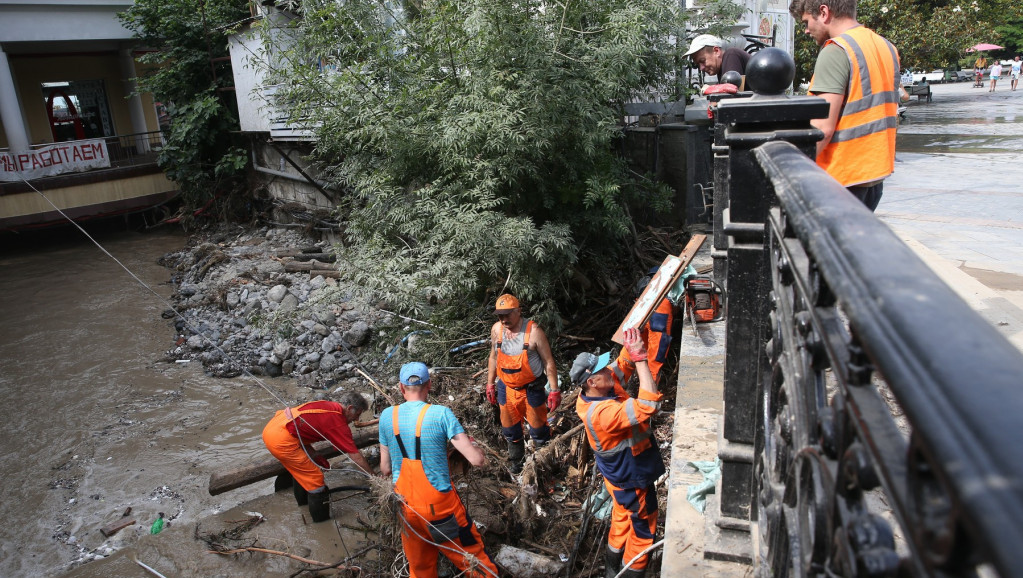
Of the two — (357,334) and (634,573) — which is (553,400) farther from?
(357,334)

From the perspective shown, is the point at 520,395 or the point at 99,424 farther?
the point at 99,424

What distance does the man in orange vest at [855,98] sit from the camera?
9.33 feet

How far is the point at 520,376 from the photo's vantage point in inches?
255

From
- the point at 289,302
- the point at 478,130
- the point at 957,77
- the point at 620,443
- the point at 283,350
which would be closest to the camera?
the point at 620,443

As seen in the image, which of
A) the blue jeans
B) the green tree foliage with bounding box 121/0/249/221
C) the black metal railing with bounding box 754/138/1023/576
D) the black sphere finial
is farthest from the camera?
the green tree foliage with bounding box 121/0/249/221

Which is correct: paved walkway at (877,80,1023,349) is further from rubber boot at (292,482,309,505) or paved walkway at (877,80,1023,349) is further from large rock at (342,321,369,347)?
large rock at (342,321,369,347)

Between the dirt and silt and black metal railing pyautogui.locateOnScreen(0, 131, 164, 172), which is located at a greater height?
black metal railing pyautogui.locateOnScreen(0, 131, 164, 172)

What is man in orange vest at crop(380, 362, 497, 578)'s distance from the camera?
4629mm

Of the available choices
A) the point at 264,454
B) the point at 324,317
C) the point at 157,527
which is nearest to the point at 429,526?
the point at 157,527

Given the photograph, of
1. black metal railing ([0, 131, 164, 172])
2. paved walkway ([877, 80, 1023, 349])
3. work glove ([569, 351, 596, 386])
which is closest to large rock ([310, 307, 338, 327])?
work glove ([569, 351, 596, 386])

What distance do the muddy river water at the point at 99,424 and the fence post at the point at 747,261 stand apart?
543 cm

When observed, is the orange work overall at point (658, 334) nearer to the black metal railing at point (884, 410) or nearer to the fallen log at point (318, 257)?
the black metal railing at point (884, 410)

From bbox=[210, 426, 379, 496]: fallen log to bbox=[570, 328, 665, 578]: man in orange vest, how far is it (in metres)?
2.83

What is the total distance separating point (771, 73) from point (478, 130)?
4998 mm
